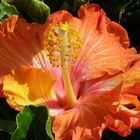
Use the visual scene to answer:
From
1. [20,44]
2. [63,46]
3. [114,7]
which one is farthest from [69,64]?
[114,7]

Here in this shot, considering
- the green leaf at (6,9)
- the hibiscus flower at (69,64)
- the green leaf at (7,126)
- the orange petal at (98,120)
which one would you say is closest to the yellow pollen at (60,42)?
the hibiscus flower at (69,64)

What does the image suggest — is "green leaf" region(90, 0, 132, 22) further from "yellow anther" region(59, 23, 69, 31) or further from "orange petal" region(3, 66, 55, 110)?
"orange petal" region(3, 66, 55, 110)

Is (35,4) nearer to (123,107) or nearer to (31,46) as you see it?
(31,46)

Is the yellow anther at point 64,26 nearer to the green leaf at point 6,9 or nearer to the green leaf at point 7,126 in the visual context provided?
the green leaf at point 6,9

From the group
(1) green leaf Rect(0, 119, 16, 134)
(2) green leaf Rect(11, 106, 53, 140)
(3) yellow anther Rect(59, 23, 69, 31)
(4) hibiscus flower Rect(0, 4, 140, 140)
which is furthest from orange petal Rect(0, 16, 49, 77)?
(2) green leaf Rect(11, 106, 53, 140)

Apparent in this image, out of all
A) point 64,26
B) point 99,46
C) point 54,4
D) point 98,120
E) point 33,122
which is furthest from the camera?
point 54,4

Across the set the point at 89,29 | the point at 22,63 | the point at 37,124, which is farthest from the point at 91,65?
the point at 37,124

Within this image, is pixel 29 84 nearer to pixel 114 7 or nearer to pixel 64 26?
pixel 64 26
